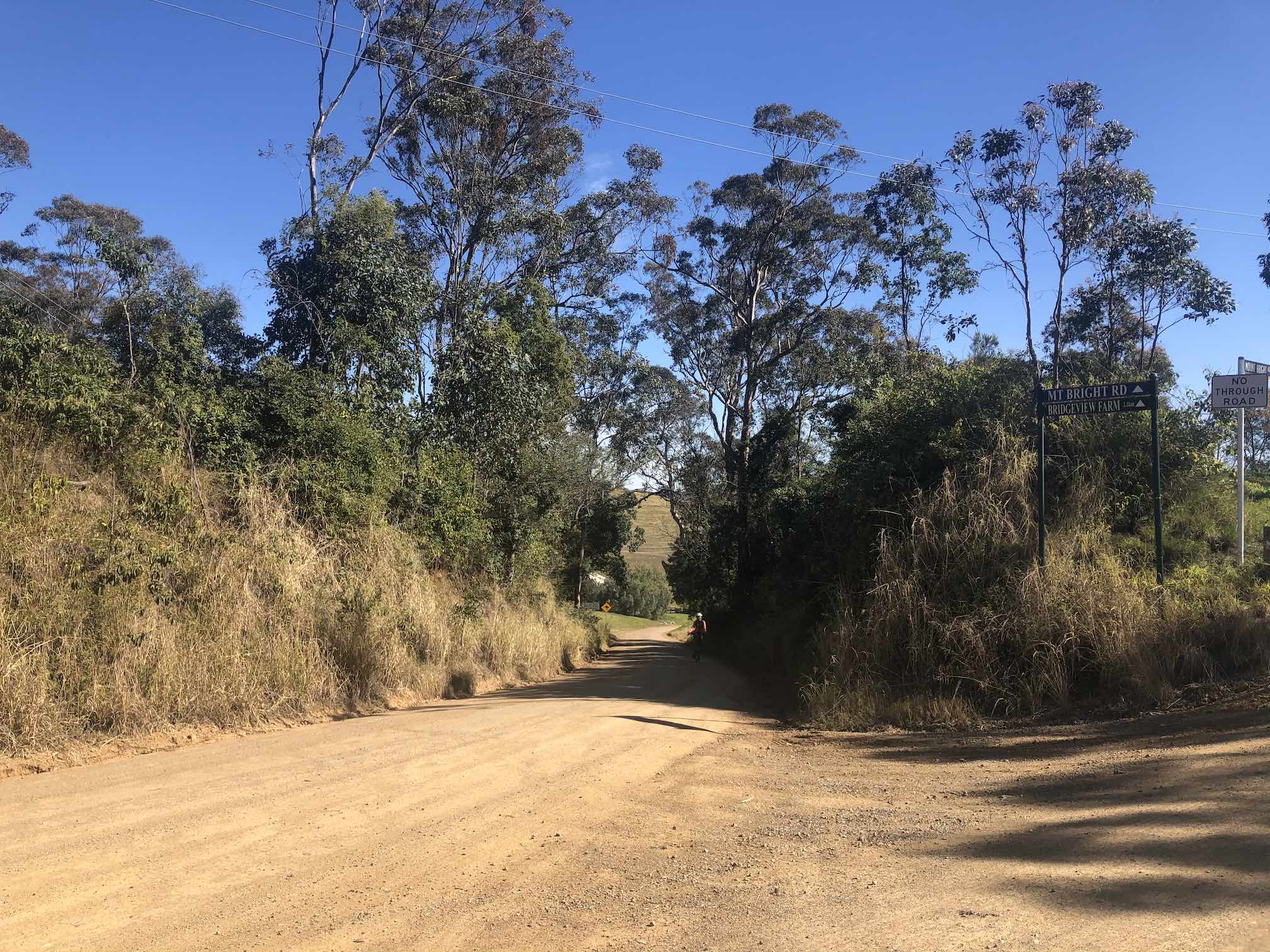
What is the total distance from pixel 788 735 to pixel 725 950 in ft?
21.3

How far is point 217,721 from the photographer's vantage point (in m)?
8.96

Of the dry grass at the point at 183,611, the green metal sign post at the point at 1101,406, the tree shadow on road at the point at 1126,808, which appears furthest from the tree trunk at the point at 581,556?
the tree shadow on road at the point at 1126,808

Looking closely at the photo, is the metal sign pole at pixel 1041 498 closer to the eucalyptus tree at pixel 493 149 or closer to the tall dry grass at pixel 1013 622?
the tall dry grass at pixel 1013 622

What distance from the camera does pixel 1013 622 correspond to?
33.1ft

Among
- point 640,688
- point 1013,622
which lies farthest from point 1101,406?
point 640,688

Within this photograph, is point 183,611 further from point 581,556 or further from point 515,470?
point 581,556

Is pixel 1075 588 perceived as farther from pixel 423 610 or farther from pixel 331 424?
pixel 331 424

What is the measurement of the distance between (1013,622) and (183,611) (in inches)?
381

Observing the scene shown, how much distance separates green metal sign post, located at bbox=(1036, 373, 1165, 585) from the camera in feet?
33.4

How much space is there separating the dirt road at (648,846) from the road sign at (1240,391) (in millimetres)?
5413

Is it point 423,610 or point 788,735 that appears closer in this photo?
point 788,735

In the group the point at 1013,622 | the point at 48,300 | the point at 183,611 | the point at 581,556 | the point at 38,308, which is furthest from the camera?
the point at 581,556

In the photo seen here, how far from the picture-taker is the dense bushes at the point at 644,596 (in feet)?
213

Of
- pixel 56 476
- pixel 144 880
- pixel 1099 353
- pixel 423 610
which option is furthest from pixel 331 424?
pixel 1099 353
